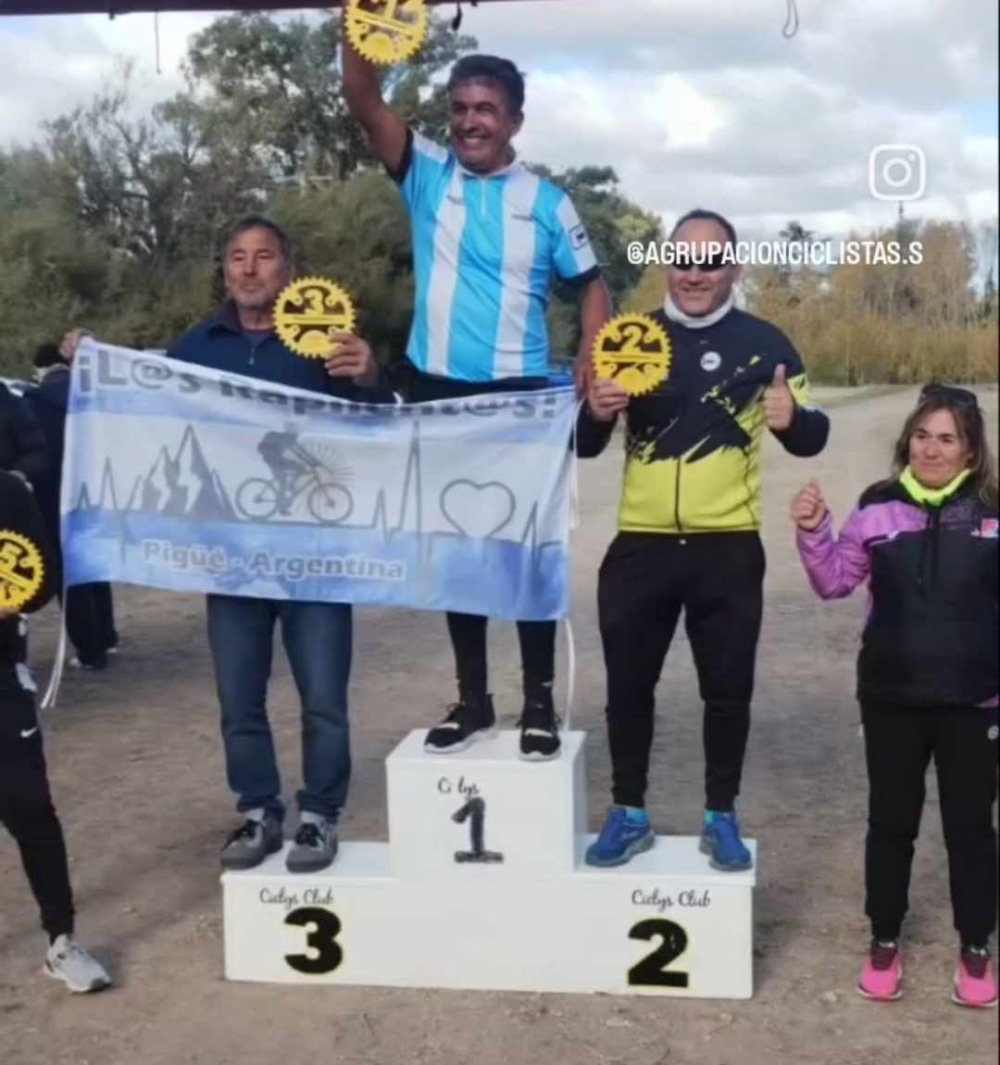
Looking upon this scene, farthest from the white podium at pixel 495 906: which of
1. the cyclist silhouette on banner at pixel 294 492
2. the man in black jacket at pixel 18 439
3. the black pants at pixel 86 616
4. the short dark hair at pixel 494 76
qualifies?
the black pants at pixel 86 616

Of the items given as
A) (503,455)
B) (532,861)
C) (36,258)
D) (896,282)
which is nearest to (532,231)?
(503,455)

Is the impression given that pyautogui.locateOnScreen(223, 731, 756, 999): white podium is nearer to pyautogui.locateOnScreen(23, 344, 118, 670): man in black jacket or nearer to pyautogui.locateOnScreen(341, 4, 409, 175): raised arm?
pyautogui.locateOnScreen(341, 4, 409, 175): raised arm

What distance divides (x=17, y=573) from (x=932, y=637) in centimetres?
212

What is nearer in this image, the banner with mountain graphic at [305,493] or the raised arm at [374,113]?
the raised arm at [374,113]

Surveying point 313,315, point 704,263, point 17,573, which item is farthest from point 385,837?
point 704,263

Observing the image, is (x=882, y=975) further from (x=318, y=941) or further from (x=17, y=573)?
(x=17, y=573)

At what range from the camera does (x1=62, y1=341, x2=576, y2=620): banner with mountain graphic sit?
380 centimetres

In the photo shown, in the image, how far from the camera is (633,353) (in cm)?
343

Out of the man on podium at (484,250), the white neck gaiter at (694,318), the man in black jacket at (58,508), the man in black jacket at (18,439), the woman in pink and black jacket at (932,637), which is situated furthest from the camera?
the man in black jacket at (58,508)

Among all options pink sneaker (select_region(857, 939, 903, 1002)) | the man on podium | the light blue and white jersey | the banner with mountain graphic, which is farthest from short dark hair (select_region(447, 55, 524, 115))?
pink sneaker (select_region(857, 939, 903, 1002))

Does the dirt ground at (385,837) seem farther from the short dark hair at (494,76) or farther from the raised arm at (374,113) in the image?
the raised arm at (374,113)

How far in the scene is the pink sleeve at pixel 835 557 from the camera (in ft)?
11.2

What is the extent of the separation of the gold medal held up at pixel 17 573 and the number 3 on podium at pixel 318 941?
110 cm

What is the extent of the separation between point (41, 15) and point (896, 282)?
3777mm
